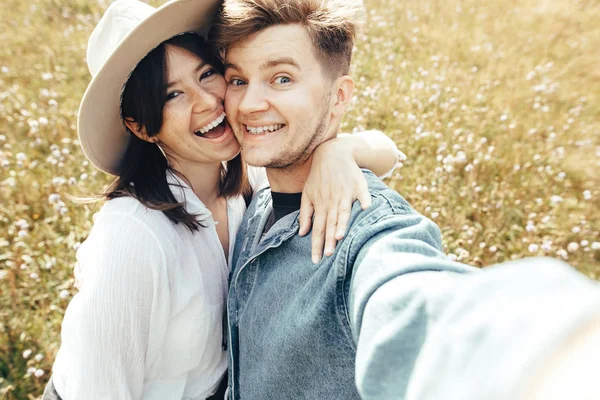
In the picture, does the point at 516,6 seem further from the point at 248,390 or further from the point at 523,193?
the point at 248,390

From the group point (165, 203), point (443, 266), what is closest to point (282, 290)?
point (165, 203)

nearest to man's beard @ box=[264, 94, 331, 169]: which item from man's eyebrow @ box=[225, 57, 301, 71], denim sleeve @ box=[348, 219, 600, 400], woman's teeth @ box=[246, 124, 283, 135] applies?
woman's teeth @ box=[246, 124, 283, 135]

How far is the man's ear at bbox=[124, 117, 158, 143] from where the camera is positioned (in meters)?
2.14

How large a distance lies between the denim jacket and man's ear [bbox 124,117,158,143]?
649mm

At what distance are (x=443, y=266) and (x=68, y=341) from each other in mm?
1494

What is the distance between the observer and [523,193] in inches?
152

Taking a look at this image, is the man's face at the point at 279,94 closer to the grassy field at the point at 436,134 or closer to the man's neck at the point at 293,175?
the man's neck at the point at 293,175

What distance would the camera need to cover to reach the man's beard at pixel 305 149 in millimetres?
1972

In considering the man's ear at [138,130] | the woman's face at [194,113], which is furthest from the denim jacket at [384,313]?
the man's ear at [138,130]

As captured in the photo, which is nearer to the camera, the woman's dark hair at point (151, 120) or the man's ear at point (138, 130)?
the woman's dark hair at point (151, 120)

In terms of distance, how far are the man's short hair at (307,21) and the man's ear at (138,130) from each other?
0.56m

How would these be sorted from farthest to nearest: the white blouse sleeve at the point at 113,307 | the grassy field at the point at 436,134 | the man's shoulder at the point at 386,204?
the grassy field at the point at 436,134
the white blouse sleeve at the point at 113,307
the man's shoulder at the point at 386,204

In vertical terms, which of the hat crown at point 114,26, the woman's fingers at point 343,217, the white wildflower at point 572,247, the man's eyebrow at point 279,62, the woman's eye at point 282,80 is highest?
the hat crown at point 114,26

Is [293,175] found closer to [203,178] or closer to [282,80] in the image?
[282,80]
